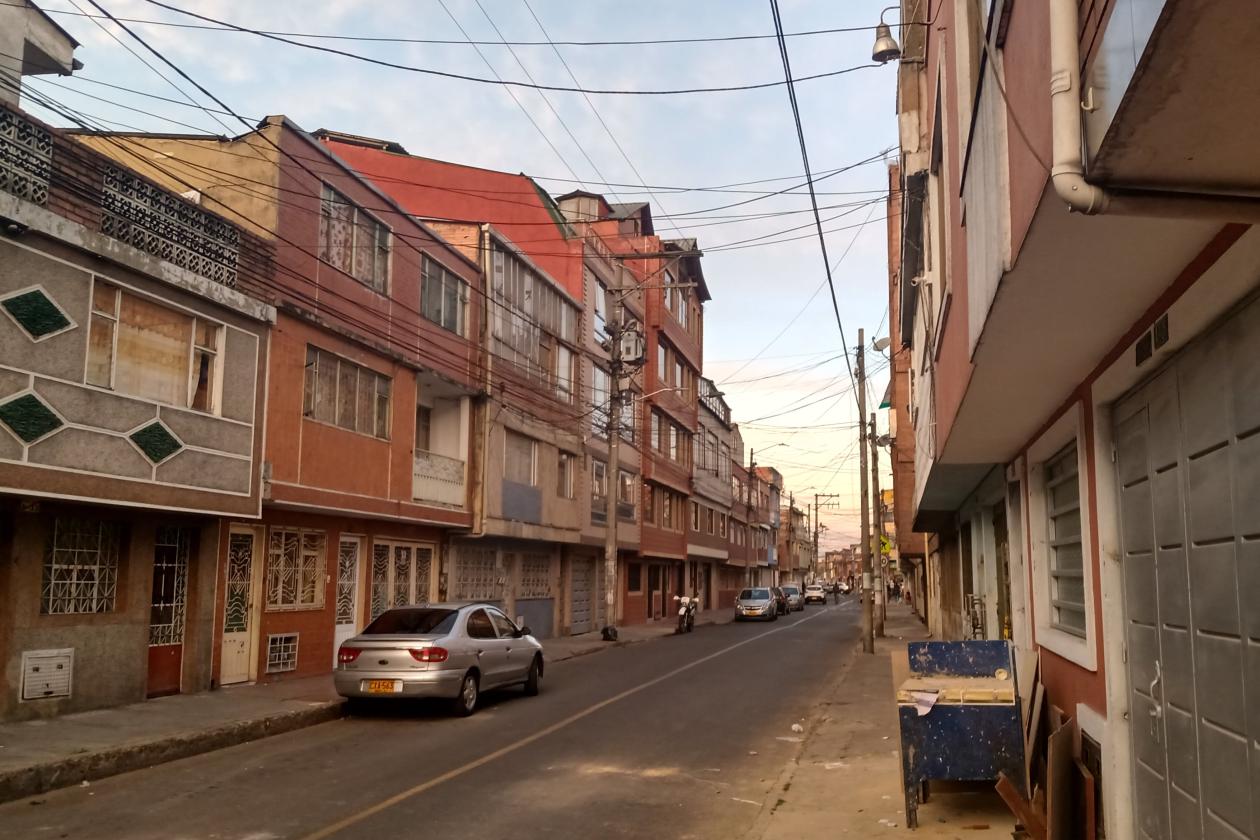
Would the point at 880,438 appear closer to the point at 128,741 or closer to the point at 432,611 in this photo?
the point at 432,611

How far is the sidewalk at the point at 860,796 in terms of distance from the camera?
24.3ft

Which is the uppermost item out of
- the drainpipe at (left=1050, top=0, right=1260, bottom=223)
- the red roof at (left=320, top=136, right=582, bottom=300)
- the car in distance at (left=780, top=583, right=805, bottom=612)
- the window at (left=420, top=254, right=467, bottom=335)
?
the red roof at (left=320, top=136, right=582, bottom=300)

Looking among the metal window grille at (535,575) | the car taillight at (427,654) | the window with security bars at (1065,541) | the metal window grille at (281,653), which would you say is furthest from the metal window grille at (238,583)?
the window with security bars at (1065,541)

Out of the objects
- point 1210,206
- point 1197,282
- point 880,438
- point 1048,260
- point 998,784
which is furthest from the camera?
point 880,438

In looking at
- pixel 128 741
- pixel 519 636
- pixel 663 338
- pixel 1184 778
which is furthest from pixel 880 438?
pixel 1184 778

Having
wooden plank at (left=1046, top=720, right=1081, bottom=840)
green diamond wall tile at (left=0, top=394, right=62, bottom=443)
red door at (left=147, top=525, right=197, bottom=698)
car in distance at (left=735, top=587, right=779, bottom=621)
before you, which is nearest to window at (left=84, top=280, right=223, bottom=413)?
green diamond wall tile at (left=0, top=394, right=62, bottom=443)

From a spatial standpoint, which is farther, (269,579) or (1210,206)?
(269,579)

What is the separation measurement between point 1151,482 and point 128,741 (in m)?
10.0

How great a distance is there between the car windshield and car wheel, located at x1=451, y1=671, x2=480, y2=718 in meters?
0.76

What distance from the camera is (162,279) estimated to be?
13914 millimetres

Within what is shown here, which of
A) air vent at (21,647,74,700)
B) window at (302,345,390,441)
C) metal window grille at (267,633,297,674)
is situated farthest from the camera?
window at (302,345,390,441)

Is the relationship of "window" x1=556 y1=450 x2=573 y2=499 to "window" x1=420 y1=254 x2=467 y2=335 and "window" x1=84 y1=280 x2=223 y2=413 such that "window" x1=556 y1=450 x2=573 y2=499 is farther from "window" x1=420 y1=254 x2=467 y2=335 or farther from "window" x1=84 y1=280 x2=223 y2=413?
"window" x1=84 y1=280 x2=223 y2=413

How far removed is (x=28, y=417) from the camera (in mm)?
11562

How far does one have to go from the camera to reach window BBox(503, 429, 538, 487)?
26.6 metres
